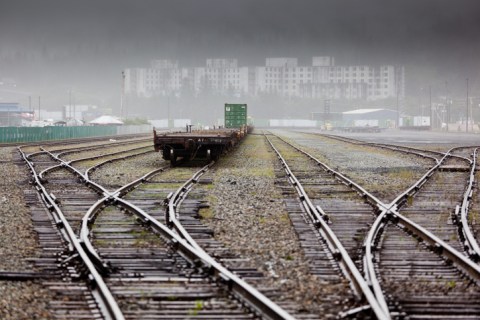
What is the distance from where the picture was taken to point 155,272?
24.0 ft

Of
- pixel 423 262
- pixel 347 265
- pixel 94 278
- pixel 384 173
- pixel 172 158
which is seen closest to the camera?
pixel 94 278

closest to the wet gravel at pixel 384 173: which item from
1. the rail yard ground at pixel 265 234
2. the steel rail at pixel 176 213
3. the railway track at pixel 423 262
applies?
the rail yard ground at pixel 265 234

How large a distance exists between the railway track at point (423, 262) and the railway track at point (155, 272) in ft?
4.26

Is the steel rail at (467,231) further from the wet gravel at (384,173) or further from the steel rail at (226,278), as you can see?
the steel rail at (226,278)

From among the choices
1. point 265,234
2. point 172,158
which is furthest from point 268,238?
point 172,158

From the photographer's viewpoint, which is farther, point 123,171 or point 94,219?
point 123,171

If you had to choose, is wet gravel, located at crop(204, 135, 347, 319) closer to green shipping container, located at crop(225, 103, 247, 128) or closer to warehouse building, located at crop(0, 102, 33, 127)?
green shipping container, located at crop(225, 103, 247, 128)

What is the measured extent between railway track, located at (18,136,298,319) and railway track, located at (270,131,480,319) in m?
1.30

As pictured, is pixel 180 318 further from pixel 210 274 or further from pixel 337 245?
pixel 337 245

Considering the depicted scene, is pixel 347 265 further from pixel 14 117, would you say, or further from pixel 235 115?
pixel 14 117

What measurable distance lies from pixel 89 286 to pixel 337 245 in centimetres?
304

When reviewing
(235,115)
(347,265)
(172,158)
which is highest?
(235,115)

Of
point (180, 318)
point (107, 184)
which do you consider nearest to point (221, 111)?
point (107, 184)

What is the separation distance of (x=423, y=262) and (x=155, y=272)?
301 centimetres
